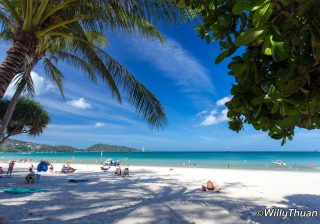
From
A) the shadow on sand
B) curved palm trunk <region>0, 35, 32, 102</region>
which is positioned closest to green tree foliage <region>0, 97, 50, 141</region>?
the shadow on sand

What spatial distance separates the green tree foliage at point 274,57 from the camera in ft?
2.90

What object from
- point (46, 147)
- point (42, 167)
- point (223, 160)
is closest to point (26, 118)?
point (42, 167)

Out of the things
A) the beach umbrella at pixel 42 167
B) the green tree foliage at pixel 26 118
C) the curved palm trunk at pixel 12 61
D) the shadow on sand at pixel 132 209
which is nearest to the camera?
the curved palm trunk at pixel 12 61

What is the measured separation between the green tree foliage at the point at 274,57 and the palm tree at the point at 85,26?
→ 12.7 ft

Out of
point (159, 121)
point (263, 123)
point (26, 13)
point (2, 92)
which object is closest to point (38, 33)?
point (26, 13)

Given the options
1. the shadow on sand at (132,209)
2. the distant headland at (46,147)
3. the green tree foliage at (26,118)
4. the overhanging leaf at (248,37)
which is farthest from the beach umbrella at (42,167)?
the distant headland at (46,147)

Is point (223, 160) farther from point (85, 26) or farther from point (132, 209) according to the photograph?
point (85, 26)

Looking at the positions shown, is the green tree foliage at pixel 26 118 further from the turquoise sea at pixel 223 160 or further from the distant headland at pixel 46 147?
the distant headland at pixel 46 147

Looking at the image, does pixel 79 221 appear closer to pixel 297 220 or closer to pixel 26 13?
pixel 26 13

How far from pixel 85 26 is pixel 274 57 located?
19.8 feet

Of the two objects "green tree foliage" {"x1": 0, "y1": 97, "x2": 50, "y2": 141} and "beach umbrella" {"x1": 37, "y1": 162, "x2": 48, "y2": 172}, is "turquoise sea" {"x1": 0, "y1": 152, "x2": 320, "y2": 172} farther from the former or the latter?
"green tree foliage" {"x1": 0, "y1": 97, "x2": 50, "y2": 141}

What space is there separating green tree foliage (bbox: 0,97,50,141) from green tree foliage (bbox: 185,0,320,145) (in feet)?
43.5

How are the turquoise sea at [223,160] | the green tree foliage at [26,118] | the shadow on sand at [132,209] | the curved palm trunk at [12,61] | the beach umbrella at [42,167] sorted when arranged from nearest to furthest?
the curved palm trunk at [12,61] < the shadow on sand at [132,209] < the green tree foliage at [26,118] < the beach umbrella at [42,167] < the turquoise sea at [223,160]

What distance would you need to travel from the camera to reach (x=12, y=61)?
4.26 m
